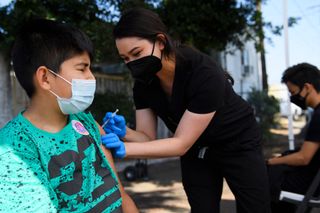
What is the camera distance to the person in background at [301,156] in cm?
298

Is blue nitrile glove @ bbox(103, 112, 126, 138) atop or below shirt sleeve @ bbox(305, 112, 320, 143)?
atop

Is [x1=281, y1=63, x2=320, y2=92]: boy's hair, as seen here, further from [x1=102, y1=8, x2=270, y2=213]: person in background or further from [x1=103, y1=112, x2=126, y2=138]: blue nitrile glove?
[x1=103, y1=112, x2=126, y2=138]: blue nitrile glove

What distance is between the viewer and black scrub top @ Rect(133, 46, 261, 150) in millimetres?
1976

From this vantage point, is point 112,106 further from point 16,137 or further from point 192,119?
point 16,137

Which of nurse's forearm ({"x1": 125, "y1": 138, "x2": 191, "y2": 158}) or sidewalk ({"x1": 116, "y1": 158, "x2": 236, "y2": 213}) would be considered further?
sidewalk ({"x1": 116, "y1": 158, "x2": 236, "y2": 213})

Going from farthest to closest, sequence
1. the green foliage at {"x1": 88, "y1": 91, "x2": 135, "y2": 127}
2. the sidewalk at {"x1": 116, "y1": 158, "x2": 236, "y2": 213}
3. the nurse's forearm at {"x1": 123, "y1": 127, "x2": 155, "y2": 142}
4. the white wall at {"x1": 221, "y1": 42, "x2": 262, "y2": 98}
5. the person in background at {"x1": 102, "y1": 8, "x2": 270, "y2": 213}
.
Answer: the white wall at {"x1": 221, "y1": 42, "x2": 262, "y2": 98} < the green foliage at {"x1": 88, "y1": 91, "x2": 135, "y2": 127} < the sidewalk at {"x1": 116, "y1": 158, "x2": 236, "y2": 213} < the nurse's forearm at {"x1": 123, "y1": 127, "x2": 155, "y2": 142} < the person in background at {"x1": 102, "y1": 8, "x2": 270, "y2": 213}

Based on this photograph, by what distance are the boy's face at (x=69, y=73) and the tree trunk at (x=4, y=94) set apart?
3892 mm

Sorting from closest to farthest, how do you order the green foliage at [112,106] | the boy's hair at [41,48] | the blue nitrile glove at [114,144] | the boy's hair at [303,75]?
1. the boy's hair at [41,48]
2. the blue nitrile glove at [114,144]
3. the boy's hair at [303,75]
4. the green foliage at [112,106]

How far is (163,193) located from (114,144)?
4.05m

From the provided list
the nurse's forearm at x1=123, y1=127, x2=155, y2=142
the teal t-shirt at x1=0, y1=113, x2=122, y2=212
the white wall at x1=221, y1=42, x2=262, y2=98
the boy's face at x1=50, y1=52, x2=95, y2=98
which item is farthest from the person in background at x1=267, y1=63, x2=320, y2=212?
the white wall at x1=221, y1=42, x2=262, y2=98

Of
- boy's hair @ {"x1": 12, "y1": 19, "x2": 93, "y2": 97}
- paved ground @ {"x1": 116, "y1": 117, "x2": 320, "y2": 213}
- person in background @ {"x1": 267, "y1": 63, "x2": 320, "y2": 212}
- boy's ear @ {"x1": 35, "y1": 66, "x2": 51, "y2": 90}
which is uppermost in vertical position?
boy's hair @ {"x1": 12, "y1": 19, "x2": 93, "y2": 97}

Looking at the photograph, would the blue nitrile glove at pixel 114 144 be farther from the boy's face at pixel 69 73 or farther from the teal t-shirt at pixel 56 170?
the boy's face at pixel 69 73

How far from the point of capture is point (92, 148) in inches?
62.5

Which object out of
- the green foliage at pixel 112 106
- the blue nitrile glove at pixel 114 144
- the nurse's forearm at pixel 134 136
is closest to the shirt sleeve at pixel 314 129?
the nurse's forearm at pixel 134 136
